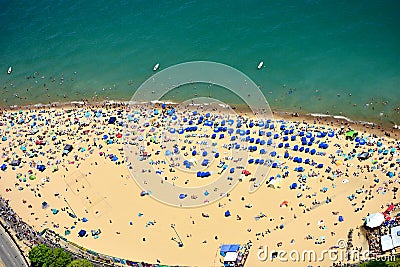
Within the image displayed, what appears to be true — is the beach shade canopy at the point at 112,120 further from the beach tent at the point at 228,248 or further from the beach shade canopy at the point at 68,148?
the beach tent at the point at 228,248

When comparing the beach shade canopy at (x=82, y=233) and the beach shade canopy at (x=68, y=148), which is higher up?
the beach shade canopy at (x=68, y=148)

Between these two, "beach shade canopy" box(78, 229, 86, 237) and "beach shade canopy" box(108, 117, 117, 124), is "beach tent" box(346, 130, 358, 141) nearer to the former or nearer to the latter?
"beach shade canopy" box(108, 117, 117, 124)

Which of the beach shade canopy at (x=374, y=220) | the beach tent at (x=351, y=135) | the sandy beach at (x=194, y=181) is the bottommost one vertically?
the beach shade canopy at (x=374, y=220)

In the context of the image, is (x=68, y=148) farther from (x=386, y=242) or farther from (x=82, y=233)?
(x=386, y=242)

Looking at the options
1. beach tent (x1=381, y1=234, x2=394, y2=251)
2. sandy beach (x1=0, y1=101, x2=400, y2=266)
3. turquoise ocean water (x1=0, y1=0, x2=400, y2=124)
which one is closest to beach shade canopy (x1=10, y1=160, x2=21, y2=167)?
sandy beach (x1=0, y1=101, x2=400, y2=266)

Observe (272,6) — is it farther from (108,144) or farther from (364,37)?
(108,144)

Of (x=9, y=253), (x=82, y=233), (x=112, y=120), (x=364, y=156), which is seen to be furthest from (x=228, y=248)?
(x=112, y=120)

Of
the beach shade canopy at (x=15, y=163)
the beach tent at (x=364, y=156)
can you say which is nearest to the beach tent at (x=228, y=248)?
the beach tent at (x=364, y=156)
